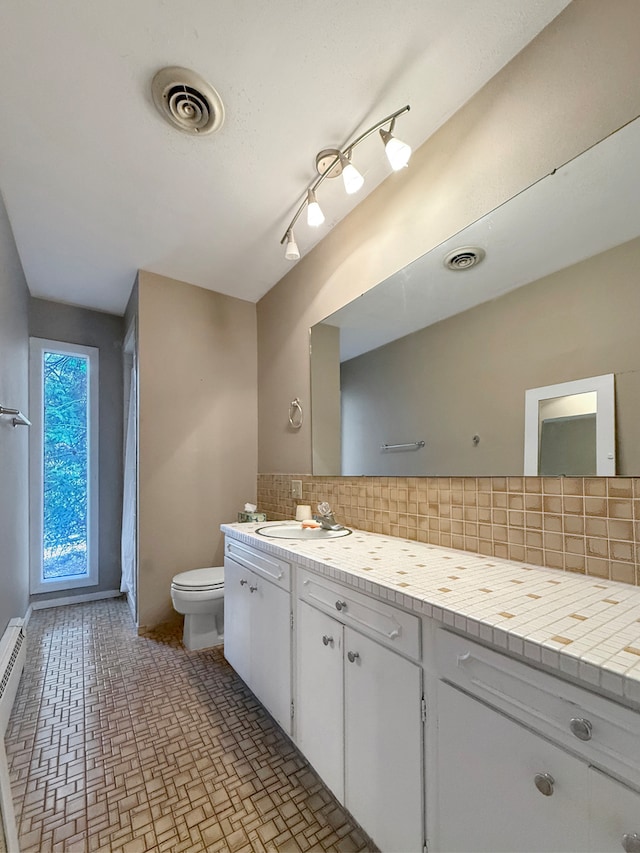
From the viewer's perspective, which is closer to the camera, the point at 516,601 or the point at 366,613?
the point at 516,601

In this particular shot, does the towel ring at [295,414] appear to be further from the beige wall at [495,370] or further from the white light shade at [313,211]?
the white light shade at [313,211]

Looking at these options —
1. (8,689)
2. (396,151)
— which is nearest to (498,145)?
(396,151)

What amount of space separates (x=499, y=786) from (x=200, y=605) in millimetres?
1892

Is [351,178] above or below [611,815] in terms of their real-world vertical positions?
above

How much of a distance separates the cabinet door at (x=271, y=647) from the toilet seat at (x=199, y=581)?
0.63m

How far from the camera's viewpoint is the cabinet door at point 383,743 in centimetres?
88

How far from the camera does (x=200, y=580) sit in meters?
2.28

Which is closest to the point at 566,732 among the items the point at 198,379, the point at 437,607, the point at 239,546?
the point at 437,607

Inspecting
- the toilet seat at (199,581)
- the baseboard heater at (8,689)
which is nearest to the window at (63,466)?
the baseboard heater at (8,689)

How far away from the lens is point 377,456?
179 centimetres

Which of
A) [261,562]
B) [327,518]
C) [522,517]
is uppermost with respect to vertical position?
[522,517]

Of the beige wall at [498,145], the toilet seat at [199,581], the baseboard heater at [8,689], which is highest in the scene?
the beige wall at [498,145]

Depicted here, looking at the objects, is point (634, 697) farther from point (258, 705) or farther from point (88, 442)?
point (88, 442)

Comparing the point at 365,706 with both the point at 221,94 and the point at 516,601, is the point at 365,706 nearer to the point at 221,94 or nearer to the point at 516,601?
the point at 516,601
